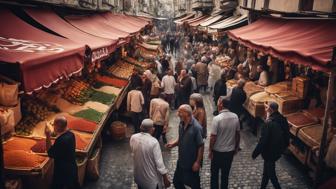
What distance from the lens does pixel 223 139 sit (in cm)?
628

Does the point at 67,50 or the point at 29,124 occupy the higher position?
the point at 67,50

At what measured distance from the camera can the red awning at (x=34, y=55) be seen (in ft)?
14.2

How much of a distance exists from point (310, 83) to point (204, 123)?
4.04 m

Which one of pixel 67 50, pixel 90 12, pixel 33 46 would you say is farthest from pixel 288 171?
pixel 90 12

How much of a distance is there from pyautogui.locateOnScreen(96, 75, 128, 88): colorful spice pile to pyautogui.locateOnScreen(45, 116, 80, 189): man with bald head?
684 centimetres

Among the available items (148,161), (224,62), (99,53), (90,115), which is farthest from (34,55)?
(224,62)

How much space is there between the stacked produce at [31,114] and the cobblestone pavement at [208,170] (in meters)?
1.83

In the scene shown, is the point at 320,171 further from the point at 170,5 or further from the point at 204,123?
the point at 170,5

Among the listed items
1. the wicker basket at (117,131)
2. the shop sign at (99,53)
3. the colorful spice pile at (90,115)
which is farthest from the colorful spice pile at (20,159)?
the wicker basket at (117,131)

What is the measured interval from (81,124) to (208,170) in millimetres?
3392

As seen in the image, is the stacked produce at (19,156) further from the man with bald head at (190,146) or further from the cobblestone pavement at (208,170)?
the man with bald head at (190,146)

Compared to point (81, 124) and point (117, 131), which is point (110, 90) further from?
Result: point (81, 124)

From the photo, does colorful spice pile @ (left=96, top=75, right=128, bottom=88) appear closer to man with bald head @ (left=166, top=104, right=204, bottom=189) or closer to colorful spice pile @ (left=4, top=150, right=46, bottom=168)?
colorful spice pile @ (left=4, top=150, right=46, bottom=168)

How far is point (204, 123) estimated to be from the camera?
24.4ft
